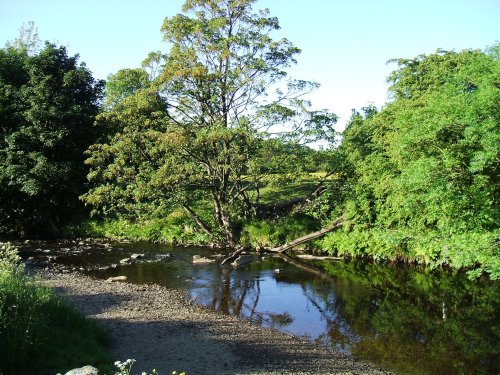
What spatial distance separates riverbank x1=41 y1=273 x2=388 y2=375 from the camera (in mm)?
11859

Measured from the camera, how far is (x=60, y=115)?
34.5 metres

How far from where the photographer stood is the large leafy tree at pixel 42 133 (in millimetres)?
34406

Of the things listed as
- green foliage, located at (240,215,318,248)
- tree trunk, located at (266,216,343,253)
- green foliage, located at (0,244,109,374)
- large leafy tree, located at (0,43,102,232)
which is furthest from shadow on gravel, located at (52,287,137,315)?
large leafy tree, located at (0,43,102,232)

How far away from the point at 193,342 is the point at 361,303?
8603 mm

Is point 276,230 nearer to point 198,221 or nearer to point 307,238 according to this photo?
point 307,238

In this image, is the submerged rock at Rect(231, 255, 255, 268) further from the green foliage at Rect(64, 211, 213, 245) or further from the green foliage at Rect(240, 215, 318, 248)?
the green foliage at Rect(64, 211, 213, 245)

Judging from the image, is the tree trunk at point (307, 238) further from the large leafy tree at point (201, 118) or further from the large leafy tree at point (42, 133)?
the large leafy tree at point (42, 133)

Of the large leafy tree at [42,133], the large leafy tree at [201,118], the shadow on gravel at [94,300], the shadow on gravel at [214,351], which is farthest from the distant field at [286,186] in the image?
the large leafy tree at [42,133]

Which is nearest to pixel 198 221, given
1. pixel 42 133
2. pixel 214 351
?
pixel 42 133

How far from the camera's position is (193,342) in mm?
13398

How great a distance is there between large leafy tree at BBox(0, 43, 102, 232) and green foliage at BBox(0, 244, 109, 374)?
78.0 ft

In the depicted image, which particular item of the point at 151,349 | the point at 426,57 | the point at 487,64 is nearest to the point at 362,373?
the point at 151,349

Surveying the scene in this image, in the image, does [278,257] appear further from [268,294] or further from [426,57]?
[426,57]

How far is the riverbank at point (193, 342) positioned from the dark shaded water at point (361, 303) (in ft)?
4.21
